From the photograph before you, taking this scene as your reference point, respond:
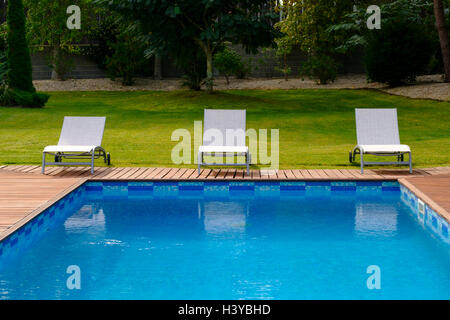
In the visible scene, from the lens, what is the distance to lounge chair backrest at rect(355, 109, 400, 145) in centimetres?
957

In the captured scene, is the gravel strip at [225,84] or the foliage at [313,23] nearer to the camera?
the gravel strip at [225,84]

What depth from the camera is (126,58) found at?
25.4 meters

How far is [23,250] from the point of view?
5848mm

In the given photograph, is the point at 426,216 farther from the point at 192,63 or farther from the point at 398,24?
the point at 192,63

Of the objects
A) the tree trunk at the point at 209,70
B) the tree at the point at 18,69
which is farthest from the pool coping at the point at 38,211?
the tree trunk at the point at 209,70

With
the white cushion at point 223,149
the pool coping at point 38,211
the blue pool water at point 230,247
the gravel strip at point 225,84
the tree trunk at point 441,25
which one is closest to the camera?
the blue pool water at point 230,247

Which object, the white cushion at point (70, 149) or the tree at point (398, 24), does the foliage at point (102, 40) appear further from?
the white cushion at point (70, 149)

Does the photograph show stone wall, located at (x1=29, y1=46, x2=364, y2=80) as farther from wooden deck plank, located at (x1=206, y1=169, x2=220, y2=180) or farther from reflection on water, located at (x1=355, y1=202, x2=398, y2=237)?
reflection on water, located at (x1=355, y1=202, x2=398, y2=237)

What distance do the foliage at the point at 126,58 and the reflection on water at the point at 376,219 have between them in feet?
60.8

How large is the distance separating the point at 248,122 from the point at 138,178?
756 centimetres

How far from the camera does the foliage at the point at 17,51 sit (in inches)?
730

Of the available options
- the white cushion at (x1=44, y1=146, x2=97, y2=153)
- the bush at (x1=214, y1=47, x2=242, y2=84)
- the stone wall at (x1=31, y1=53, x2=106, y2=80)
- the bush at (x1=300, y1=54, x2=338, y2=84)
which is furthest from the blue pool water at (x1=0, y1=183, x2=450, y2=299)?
the stone wall at (x1=31, y1=53, x2=106, y2=80)

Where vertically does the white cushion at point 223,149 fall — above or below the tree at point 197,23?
below

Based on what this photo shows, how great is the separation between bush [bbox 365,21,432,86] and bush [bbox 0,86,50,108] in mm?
11621
